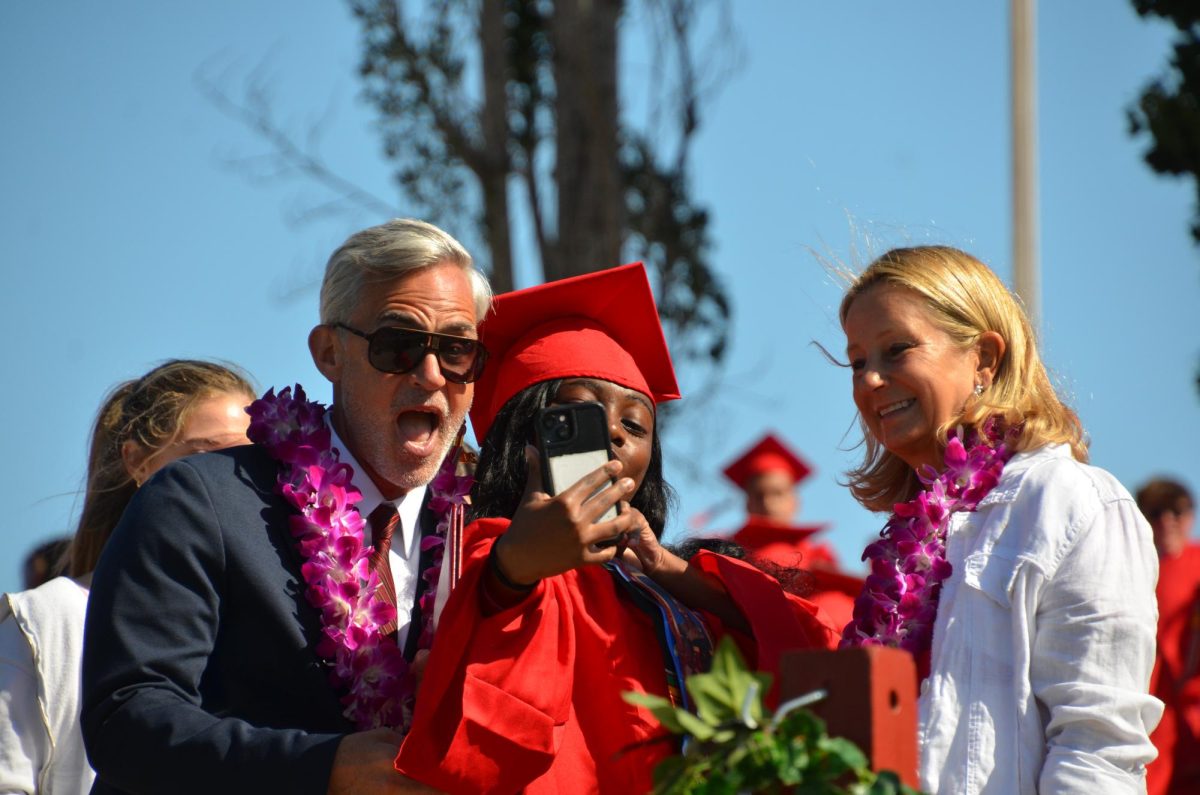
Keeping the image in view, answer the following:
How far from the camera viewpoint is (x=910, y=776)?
7.86 feet

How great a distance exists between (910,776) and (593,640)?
49.6 inches

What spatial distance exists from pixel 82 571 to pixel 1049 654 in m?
2.73

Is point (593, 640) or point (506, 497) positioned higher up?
point (506, 497)

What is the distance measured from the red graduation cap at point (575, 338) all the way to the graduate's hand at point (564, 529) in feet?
2.33

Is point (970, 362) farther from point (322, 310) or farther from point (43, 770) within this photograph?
point (43, 770)

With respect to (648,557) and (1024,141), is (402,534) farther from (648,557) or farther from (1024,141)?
(1024,141)

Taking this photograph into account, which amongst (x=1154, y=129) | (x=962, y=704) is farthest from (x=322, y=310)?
(x=1154, y=129)

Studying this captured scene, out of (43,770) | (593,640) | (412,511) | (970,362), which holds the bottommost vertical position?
(43,770)

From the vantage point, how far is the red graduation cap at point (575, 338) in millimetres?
3873

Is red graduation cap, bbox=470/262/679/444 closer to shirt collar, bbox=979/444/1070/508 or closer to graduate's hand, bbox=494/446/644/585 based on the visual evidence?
graduate's hand, bbox=494/446/644/585

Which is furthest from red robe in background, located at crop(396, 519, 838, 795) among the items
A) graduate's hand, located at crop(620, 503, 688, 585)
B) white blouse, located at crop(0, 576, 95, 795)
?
white blouse, located at crop(0, 576, 95, 795)

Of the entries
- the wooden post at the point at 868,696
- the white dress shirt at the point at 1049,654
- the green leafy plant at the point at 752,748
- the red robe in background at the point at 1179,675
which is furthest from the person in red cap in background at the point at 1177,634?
the green leafy plant at the point at 752,748

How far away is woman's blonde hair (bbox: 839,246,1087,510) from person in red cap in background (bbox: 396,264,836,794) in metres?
0.61

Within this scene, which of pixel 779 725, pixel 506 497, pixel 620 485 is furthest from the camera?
pixel 506 497
